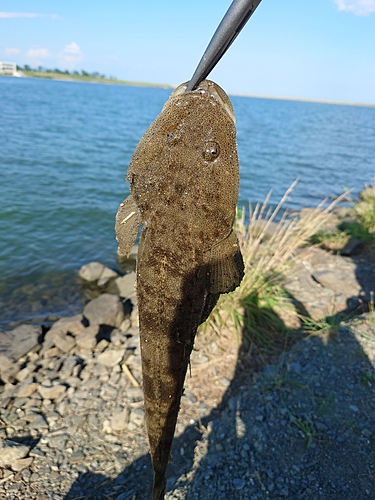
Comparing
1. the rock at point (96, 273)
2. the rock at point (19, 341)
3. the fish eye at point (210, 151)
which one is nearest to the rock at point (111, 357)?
the rock at point (19, 341)

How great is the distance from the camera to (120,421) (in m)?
4.69

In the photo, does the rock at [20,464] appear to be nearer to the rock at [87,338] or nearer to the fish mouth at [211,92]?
the rock at [87,338]

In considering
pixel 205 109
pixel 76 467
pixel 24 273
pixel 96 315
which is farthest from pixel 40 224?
pixel 205 109

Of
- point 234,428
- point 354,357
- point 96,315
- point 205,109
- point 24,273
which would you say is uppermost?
point 205,109

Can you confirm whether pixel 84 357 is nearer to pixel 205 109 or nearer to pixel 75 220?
pixel 205 109

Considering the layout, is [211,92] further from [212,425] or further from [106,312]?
[106,312]

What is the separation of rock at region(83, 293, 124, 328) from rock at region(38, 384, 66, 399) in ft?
6.28

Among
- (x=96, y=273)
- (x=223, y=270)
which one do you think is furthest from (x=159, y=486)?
(x=96, y=273)

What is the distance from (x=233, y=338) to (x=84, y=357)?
96.3 inches

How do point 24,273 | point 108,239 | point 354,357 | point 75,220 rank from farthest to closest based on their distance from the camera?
point 75,220 → point 108,239 → point 24,273 → point 354,357

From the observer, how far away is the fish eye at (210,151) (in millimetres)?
2131

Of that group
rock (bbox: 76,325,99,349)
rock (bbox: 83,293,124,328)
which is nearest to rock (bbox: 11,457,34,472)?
rock (bbox: 76,325,99,349)

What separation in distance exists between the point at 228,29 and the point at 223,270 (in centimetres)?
111

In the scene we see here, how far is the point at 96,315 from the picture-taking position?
24.4ft
